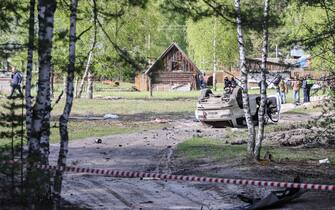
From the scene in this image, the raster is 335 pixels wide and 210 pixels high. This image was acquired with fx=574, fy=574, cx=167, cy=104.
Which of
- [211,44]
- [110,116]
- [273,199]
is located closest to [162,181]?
[273,199]

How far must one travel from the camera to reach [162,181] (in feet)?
40.1

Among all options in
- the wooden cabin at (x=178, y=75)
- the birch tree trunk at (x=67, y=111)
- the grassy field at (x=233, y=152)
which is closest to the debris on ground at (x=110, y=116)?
the grassy field at (x=233, y=152)

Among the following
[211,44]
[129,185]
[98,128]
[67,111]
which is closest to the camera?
[67,111]

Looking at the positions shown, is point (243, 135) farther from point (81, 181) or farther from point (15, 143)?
point (15, 143)

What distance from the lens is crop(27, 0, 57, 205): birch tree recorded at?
25.7ft

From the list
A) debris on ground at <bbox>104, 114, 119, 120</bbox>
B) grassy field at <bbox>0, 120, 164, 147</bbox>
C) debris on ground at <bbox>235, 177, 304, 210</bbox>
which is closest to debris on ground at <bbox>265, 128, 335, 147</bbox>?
grassy field at <bbox>0, 120, 164, 147</bbox>

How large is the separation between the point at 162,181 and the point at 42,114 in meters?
4.60

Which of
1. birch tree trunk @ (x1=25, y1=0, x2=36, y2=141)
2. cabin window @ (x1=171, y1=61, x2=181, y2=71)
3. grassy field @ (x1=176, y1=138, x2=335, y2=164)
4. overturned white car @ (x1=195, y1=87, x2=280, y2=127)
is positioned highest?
cabin window @ (x1=171, y1=61, x2=181, y2=71)

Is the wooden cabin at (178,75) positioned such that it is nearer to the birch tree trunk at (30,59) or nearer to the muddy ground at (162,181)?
the muddy ground at (162,181)

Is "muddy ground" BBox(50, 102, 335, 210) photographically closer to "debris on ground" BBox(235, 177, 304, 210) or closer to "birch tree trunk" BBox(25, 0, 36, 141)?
"debris on ground" BBox(235, 177, 304, 210)

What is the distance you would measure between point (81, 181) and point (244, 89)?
4561 mm

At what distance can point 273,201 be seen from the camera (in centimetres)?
926

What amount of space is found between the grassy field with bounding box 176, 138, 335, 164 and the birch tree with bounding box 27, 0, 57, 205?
7.05 m

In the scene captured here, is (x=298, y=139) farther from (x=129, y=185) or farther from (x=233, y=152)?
(x=129, y=185)
